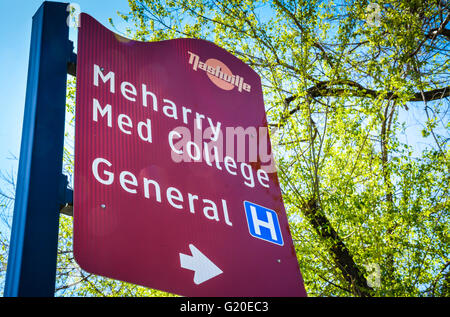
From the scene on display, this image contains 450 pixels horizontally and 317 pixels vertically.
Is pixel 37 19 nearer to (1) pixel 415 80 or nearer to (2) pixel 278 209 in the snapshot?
(2) pixel 278 209

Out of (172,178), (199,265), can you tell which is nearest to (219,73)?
(172,178)

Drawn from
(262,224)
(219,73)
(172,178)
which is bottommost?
(262,224)

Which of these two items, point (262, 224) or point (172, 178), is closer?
point (172, 178)

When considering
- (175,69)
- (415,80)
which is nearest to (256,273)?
(175,69)

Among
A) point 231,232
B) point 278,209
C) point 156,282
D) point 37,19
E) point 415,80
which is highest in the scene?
point 415,80

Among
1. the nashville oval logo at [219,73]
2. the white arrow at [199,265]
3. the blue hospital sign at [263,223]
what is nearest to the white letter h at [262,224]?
the blue hospital sign at [263,223]

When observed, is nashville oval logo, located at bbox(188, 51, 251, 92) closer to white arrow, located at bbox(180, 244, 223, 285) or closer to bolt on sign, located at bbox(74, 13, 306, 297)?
bolt on sign, located at bbox(74, 13, 306, 297)

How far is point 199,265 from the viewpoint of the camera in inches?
94.7

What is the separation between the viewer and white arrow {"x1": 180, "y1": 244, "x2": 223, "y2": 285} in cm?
235

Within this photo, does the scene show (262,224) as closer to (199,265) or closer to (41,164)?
(199,265)

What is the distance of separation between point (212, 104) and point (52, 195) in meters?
1.45

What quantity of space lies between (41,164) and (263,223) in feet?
4.80

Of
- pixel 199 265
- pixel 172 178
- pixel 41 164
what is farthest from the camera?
pixel 172 178

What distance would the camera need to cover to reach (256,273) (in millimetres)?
2676
